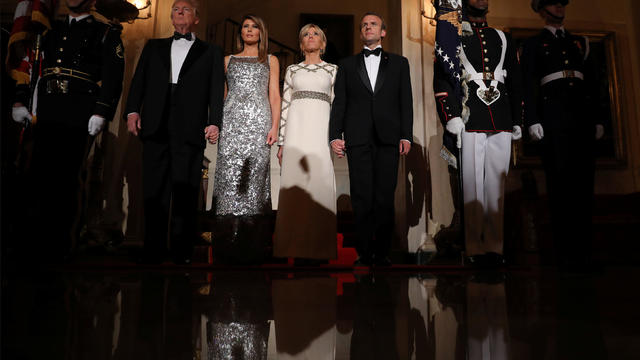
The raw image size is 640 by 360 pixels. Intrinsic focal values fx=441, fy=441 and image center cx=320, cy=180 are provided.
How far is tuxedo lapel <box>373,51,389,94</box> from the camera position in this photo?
3.42 metres

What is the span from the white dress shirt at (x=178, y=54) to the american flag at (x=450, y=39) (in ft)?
6.20

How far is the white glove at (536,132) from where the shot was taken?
3330 mm

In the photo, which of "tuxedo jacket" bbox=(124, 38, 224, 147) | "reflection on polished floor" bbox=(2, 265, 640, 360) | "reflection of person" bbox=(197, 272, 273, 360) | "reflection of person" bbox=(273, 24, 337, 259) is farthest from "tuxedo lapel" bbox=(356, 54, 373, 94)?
"reflection of person" bbox=(197, 272, 273, 360)

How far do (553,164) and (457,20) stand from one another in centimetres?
133

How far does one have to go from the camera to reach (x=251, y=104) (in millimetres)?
3443

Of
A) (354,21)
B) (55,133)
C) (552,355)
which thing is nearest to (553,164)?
(552,355)

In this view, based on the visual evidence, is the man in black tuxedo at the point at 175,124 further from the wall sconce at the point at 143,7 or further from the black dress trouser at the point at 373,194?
the wall sconce at the point at 143,7

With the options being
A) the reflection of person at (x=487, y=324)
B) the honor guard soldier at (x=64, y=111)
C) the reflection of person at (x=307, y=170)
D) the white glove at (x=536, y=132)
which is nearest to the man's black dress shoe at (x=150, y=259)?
the honor guard soldier at (x=64, y=111)

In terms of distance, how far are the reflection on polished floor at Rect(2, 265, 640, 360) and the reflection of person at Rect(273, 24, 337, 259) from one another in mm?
1454

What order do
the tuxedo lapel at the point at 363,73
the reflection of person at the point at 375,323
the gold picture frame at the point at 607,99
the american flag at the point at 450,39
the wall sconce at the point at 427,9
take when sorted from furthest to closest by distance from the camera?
1. the gold picture frame at the point at 607,99
2. the wall sconce at the point at 427,9
3. the tuxedo lapel at the point at 363,73
4. the american flag at the point at 450,39
5. the reflection of person at the point at 375,323

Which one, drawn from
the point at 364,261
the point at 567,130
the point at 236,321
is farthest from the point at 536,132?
the point at 236,321

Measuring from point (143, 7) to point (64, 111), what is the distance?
187cm

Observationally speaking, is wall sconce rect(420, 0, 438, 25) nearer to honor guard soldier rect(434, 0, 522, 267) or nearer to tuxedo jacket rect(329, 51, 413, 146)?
honor guard soldier rect(434, 0, 522, 267)

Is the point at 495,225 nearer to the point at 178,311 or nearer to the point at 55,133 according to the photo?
the point at 178,311
